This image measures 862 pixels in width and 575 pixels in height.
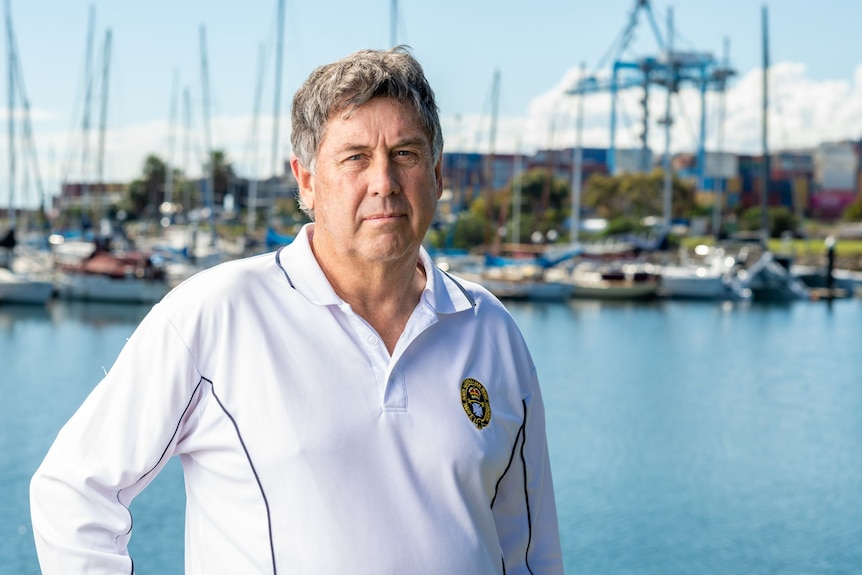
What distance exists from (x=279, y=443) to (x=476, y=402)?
37 centimetres

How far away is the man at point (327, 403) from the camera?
183 cm

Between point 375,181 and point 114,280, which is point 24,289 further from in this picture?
point 375,181

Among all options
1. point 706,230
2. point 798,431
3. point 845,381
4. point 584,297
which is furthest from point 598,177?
point 798,431

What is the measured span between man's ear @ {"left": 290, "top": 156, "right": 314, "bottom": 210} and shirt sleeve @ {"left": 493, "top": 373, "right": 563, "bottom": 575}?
21.4 inches

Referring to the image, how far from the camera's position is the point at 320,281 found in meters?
2.00

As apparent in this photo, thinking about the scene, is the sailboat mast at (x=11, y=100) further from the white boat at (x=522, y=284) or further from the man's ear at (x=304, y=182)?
the man's ear at (x=304, y=182)

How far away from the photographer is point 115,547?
1.83m

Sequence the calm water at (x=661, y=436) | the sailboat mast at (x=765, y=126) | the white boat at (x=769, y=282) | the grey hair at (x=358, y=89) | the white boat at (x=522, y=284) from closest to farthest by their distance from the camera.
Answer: the grey hair at (x=358, y=89) < the calm water at (x=661, y=436) < the white boat at (x=522, y=284) < the white boat at (x=769, y=282) < the sailboat mast at (x=765, y=126)

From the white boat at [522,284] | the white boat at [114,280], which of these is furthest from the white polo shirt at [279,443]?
the white boat at [522,284]

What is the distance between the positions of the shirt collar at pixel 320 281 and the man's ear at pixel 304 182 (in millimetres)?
57

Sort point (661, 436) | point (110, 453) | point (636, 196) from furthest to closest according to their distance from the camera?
point (636, 196)
point (661, 436)
point (110, 453)

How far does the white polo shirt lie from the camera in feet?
5.97

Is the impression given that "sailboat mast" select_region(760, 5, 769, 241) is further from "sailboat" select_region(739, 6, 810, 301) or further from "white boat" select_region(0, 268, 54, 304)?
"white boat" select_region(0, 268, 54, 304)

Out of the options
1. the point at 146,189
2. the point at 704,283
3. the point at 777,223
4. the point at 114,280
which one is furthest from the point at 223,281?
the point at 146,189
